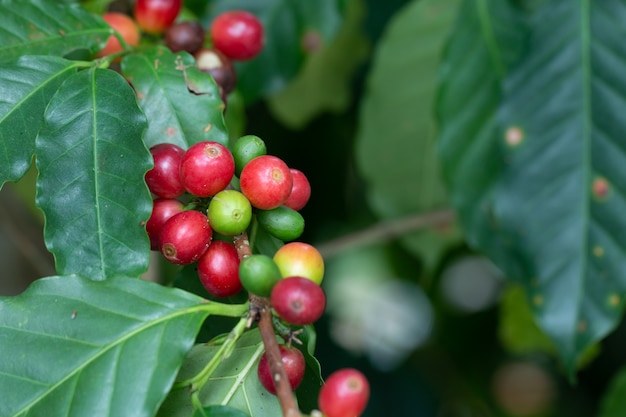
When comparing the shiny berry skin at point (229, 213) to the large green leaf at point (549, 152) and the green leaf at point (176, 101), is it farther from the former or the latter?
the large green leaf at point (549, 152)

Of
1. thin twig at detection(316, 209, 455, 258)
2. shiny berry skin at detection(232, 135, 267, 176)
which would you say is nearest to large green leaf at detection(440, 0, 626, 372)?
thin twig at detection(316, 209, 455, 258)

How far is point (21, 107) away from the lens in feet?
2.66

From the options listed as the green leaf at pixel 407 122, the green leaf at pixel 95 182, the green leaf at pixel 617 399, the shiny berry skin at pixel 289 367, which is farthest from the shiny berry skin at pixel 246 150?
the green leaf at pixel 617 399

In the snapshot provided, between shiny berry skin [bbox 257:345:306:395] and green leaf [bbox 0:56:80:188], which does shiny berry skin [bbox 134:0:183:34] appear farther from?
shiny berry skin [bbox 257:345:306:395]

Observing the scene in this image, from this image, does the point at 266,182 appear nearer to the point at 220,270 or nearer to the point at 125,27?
the point at 220,270

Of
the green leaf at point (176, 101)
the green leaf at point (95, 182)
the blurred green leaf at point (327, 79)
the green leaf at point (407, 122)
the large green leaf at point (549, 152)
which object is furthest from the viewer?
the blurred green leaf at point (327, 79)

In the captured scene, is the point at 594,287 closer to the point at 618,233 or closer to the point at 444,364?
the point at 618,233

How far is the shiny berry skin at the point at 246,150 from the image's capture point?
0.82 m

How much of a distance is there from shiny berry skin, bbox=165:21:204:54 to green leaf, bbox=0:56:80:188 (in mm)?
200

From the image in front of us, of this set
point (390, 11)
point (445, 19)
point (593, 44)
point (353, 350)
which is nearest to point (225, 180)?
point (593, 44)

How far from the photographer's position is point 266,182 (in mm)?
753

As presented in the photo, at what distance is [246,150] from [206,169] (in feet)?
0.25

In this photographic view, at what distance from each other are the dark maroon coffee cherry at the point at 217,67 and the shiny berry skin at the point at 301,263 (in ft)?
1.09

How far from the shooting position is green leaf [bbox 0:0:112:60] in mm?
883
